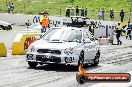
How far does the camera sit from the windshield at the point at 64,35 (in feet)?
56.2

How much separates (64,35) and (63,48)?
138 centimetres

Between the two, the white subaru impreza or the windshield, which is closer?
the white subaru impreza

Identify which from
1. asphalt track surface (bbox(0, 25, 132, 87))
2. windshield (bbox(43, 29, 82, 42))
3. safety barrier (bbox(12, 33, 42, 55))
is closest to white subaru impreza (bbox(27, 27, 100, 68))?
windshield (bbox(43, 29, 82, 42))

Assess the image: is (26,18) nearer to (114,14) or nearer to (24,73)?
(114,14)

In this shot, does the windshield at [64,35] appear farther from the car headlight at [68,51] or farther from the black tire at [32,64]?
the black tire at [32,64]

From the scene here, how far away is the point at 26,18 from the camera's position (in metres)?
55.9

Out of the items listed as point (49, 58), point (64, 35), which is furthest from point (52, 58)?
point (64, 35)

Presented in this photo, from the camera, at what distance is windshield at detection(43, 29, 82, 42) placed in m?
17.1

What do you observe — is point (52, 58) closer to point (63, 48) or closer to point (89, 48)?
point (63, 48)

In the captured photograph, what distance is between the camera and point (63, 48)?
1611 cm

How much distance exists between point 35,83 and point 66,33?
Result: 537 cm

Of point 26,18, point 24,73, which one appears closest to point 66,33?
point 24,73

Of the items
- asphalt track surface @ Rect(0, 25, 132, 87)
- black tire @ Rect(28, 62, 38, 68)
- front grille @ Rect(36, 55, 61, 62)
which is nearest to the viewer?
asphalt track surface @ Rect(0, 25, 132, 87)

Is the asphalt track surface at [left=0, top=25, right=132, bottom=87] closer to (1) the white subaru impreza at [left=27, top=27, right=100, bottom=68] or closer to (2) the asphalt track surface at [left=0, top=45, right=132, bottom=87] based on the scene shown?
(2) the asphalt track surface at [left=0, top=45, right=132, bottom=87]
